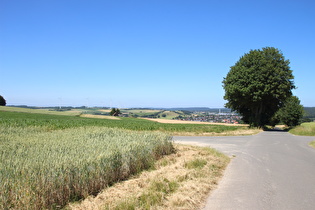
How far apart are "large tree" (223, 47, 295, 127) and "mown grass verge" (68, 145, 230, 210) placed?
93.4 feet

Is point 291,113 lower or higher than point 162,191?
higher

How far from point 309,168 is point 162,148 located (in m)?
5.63

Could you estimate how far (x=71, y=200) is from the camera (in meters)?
4.96

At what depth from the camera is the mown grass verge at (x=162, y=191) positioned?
4.80 meters

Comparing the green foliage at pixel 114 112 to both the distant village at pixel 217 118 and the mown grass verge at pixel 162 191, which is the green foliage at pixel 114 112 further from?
the mown grass verge at pixel 162 191

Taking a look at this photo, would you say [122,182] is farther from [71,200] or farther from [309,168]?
[309,168]

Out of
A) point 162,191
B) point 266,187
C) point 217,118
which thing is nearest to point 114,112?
point 217,118

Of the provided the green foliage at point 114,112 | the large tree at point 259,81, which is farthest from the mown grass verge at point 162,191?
the green foliage at point 114,112

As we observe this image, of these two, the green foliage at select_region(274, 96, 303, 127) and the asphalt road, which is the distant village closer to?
the green foliage at select_region(274, 96, 303, 127)

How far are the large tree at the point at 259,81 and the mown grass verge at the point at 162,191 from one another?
2847 centimetres

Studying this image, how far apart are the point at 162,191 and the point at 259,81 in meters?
32.0

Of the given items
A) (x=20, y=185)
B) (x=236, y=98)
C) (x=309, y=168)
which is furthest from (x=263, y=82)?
(x=20, y=185)

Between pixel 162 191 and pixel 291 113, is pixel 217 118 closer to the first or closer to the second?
pixel 291 113

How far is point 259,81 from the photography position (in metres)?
33.8
